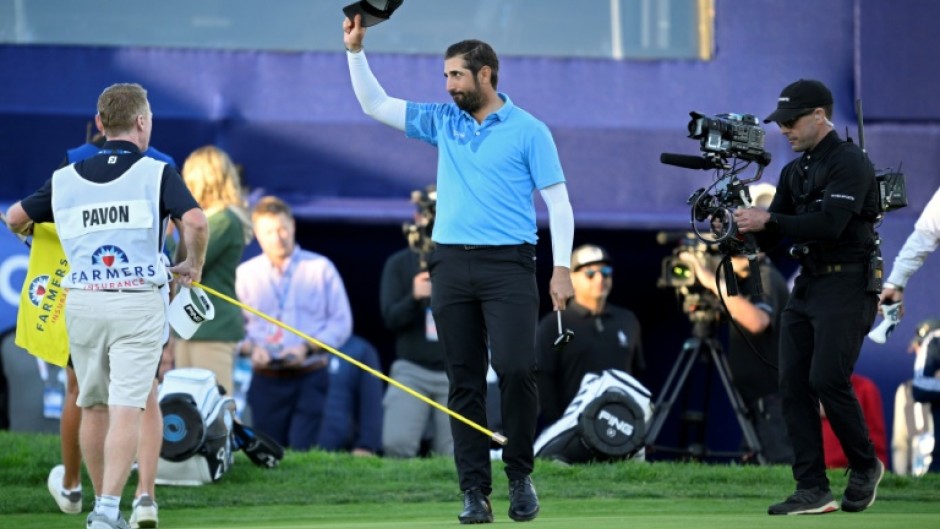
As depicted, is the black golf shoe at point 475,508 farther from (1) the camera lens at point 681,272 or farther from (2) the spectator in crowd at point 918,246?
(1) the camera lens at point 681,272

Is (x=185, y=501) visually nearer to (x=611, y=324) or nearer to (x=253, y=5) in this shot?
(x=611, y=324)

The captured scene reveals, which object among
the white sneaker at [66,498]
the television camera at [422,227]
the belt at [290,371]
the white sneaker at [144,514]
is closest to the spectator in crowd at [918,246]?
the white sneaker at [144,514]

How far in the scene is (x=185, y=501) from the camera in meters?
9.20

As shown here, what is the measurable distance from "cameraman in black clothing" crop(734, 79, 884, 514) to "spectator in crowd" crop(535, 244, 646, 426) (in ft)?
12.1

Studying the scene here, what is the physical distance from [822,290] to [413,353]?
4660mm

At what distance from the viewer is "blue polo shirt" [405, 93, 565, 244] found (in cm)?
748

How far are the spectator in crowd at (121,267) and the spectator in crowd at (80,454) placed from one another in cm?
19

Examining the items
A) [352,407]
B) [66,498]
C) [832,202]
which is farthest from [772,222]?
[352,407]

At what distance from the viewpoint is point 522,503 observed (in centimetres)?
754

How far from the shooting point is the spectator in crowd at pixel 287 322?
1226cm

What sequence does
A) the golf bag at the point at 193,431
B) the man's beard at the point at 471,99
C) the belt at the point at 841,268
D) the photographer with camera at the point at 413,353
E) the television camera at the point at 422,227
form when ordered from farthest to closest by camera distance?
the photographer with camera at the point at 413,353, the television camera at the point at 422,227, the golf bag at the point at 193,431, the belt at the point at 841,268, the man's beard at the point at 471,99

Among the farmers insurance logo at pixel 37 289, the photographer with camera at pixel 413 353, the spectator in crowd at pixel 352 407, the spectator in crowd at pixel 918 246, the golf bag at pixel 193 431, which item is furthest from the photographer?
the spectator in crowd at pixel 352 407

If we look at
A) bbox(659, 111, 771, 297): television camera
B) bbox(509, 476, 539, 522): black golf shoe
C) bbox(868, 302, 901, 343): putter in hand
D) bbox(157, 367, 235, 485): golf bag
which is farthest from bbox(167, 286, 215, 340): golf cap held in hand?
bbox(868, 302, 901, 343): putter in hand

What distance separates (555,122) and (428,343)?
2.16m
